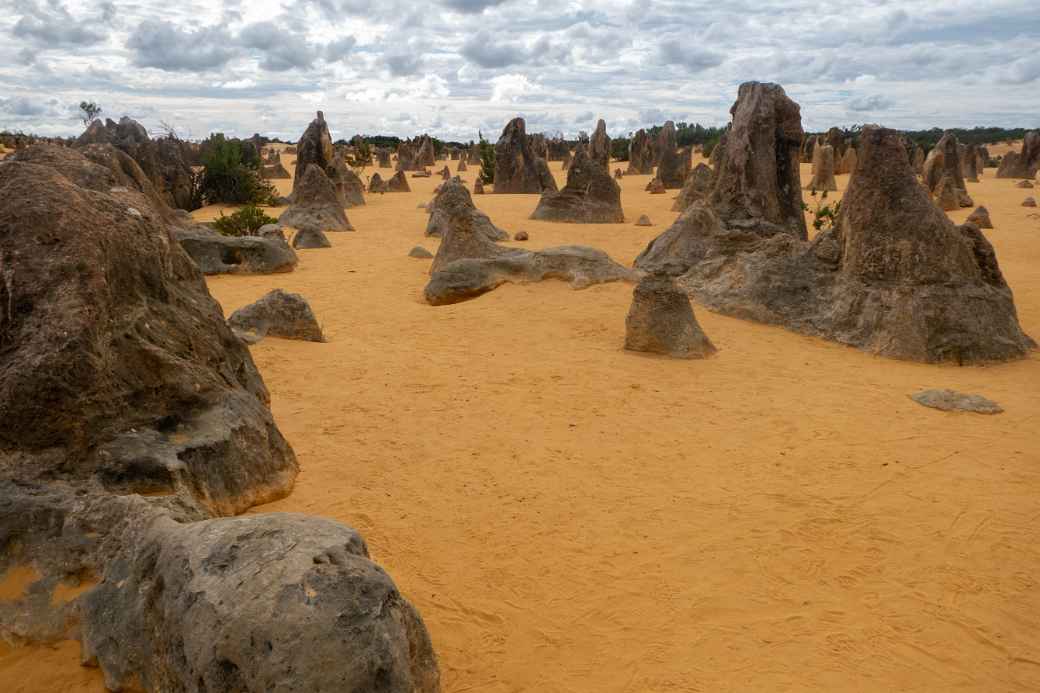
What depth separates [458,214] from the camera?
1102 cm

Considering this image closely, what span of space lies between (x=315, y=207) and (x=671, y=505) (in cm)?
1369

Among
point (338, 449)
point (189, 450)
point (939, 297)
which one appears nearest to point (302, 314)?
point (338, 449)

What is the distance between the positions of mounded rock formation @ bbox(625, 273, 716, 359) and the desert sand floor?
0.23 meters

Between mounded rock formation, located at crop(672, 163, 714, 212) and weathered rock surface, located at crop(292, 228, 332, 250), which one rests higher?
mounded rock formation, located at crop(672, 163, 714, 212)

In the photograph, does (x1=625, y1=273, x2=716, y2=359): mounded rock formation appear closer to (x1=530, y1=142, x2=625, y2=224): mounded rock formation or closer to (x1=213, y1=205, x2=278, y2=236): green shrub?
(x1=213, y1=205, x2=278, y2=236): green shrub

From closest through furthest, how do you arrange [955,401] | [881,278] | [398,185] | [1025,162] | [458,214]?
[955,401]
[881,278]
[458,214]
[398,185]
[1025,162]

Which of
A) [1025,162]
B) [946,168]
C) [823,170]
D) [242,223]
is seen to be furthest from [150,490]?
[1025,162]

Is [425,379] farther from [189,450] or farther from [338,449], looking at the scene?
[189,450]

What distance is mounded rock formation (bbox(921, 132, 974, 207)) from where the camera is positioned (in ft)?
67.0

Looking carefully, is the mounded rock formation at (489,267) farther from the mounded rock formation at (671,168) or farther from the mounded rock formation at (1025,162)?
the mounded rock formation at (1025,162)

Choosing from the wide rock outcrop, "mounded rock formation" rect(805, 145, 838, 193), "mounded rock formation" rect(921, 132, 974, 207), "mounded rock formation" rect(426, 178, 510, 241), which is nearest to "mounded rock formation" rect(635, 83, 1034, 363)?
"mounded rock formation" rect(426, 178, 510, 241)

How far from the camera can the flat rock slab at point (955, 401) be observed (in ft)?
19.9

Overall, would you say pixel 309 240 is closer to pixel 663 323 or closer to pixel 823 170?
pixel 663 323

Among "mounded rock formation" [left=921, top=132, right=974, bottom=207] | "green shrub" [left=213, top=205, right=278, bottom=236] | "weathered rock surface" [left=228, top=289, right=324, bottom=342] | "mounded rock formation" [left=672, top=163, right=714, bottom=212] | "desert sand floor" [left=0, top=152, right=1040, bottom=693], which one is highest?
"mounded rock formation" [left=921, top=132, right=974, bottom=207]
